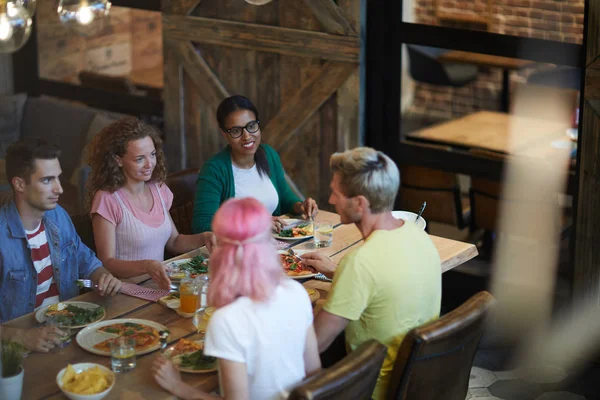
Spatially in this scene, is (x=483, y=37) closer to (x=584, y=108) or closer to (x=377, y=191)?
(x=584, y=108)

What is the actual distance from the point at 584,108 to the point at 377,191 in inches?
84.2

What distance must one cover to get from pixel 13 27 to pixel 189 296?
3.76 feet

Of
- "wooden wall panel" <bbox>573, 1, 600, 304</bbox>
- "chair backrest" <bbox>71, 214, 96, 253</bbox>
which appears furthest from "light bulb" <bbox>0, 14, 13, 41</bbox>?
"wooden wall panel" <bbox>573, 1, 600, 304</bbox>

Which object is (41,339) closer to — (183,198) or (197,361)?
(197,361)

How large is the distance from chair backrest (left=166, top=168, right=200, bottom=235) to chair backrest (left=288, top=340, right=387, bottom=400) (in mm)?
2088

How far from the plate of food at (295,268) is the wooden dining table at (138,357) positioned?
4 centimetres

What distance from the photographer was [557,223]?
5.61 m

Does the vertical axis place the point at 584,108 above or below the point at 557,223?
above

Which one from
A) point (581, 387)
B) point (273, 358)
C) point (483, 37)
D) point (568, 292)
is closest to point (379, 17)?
point (483, 37)

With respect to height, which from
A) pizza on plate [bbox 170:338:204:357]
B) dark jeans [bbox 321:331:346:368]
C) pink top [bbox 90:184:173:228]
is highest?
pink top [bbox 90:184:173:228]

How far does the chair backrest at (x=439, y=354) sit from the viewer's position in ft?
9.62

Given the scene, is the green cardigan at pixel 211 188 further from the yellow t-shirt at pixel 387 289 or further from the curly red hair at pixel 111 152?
the yellow t-shirt at pixel 387 289

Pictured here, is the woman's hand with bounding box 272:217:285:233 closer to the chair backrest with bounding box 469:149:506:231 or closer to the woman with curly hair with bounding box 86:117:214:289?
the woman with curly hair with bounding box 86:117:214:289

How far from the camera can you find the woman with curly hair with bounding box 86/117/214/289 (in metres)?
3.96
